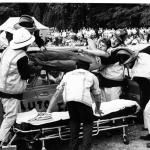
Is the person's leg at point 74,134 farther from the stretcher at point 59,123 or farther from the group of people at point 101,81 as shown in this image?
the stretcher at point 59,123

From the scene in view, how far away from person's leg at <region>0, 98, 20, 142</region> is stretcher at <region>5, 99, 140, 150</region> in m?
0.10

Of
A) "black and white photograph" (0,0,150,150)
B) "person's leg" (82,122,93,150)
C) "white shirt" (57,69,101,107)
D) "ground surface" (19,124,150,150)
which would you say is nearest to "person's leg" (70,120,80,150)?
"black and white photograph" (0,0,150,150)

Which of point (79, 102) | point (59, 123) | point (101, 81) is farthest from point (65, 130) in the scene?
point (101, 81)

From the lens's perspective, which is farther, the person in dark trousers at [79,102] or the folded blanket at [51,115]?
the folded blanket at [51,115]

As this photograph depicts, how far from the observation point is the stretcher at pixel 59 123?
5590mm

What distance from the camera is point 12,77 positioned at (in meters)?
5.75

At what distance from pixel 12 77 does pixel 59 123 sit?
38.4 inches

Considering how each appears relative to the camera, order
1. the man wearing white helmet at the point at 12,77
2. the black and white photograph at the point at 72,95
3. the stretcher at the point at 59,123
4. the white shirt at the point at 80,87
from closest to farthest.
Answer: the white shirt at the point at 80,87, the black and white photograph at the point at 72,95, the stretcher at the point at 59,123, the man wearing white helmet at the point at 12,77

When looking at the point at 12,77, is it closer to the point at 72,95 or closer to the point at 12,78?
the point at 12,78

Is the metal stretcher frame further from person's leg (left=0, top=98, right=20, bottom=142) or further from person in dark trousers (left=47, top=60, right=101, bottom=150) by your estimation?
person in dark trousers (left=47, top=60, right=101, bottom=150)

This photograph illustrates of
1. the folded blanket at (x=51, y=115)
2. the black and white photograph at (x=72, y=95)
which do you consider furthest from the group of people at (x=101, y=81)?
the folded blanket at (x=51, y=115)

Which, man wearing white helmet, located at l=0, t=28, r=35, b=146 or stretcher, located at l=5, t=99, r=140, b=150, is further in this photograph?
man wearing white helmet, located at l=0, t=28, r=35, b=146

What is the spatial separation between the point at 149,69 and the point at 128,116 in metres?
0.96

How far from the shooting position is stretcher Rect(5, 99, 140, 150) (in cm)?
559
